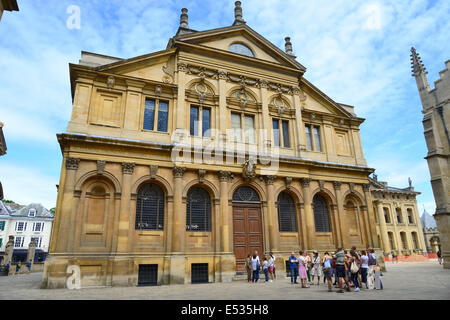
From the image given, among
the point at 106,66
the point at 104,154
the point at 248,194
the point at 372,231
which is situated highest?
the point at 106,66

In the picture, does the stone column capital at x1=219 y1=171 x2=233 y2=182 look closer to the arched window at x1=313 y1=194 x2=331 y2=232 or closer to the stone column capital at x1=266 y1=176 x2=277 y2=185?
the stone column capital at x1=266 y1=176 x2=277 y2=185

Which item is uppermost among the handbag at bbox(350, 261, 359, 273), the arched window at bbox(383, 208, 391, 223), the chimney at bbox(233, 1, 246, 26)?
the chimney at bbox(233, 1, 246, 26)

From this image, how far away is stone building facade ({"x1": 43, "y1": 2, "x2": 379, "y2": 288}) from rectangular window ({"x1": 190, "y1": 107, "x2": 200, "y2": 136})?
0.11 meters

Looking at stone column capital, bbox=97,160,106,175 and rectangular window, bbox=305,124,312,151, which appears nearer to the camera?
stone column capital, bbox=97,160,106,175

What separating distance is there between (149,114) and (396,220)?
53536 millimetres

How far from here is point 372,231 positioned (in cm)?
2361

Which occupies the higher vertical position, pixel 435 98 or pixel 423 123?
pixel 435 98

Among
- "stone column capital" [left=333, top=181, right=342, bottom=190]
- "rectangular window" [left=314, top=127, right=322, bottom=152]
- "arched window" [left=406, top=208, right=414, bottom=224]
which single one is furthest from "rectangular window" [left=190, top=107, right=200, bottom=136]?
"arched window" [left=406, top=208, right=414, bottom=224]

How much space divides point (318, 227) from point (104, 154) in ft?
54.5

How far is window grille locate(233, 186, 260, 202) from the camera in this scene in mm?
20359

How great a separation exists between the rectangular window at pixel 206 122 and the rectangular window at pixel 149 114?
3.60 metres

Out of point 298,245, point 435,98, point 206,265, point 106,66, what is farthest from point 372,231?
point 106,66

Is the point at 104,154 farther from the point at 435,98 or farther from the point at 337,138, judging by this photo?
the point at 435,98

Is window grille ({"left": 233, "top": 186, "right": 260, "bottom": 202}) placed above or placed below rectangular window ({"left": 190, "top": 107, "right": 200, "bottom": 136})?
below
